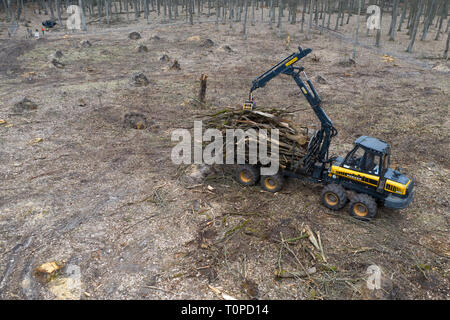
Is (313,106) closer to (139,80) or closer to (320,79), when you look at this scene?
(320,79)

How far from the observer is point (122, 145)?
43.3ft

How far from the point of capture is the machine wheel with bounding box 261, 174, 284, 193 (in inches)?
385

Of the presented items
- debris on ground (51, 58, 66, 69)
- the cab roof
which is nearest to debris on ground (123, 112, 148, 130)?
the cab roof

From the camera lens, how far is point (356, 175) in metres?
8.70

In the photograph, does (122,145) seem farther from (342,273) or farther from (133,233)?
(342,273)

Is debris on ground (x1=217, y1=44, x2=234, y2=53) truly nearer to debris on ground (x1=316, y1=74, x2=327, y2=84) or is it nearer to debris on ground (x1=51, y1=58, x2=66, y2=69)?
debris on ground (x1=316, y1=74, x2=327, y2=84)

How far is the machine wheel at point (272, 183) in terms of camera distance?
977 cm

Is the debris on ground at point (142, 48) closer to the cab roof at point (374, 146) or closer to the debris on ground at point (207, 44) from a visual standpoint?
the debris on ground at point (207, 44)

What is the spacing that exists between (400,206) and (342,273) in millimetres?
2639

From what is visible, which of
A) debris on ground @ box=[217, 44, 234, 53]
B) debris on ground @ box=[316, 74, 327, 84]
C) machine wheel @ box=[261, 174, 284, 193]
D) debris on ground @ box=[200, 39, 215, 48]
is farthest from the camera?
debris on ground @ box=[200, 39, 215, 48]

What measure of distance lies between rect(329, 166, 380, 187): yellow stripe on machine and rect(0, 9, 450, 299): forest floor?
113cm

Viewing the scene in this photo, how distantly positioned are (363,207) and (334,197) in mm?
826

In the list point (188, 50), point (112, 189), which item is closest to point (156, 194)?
point (112, 189)

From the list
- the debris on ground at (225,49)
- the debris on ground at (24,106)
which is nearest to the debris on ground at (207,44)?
the debris on ground at (225,49)
